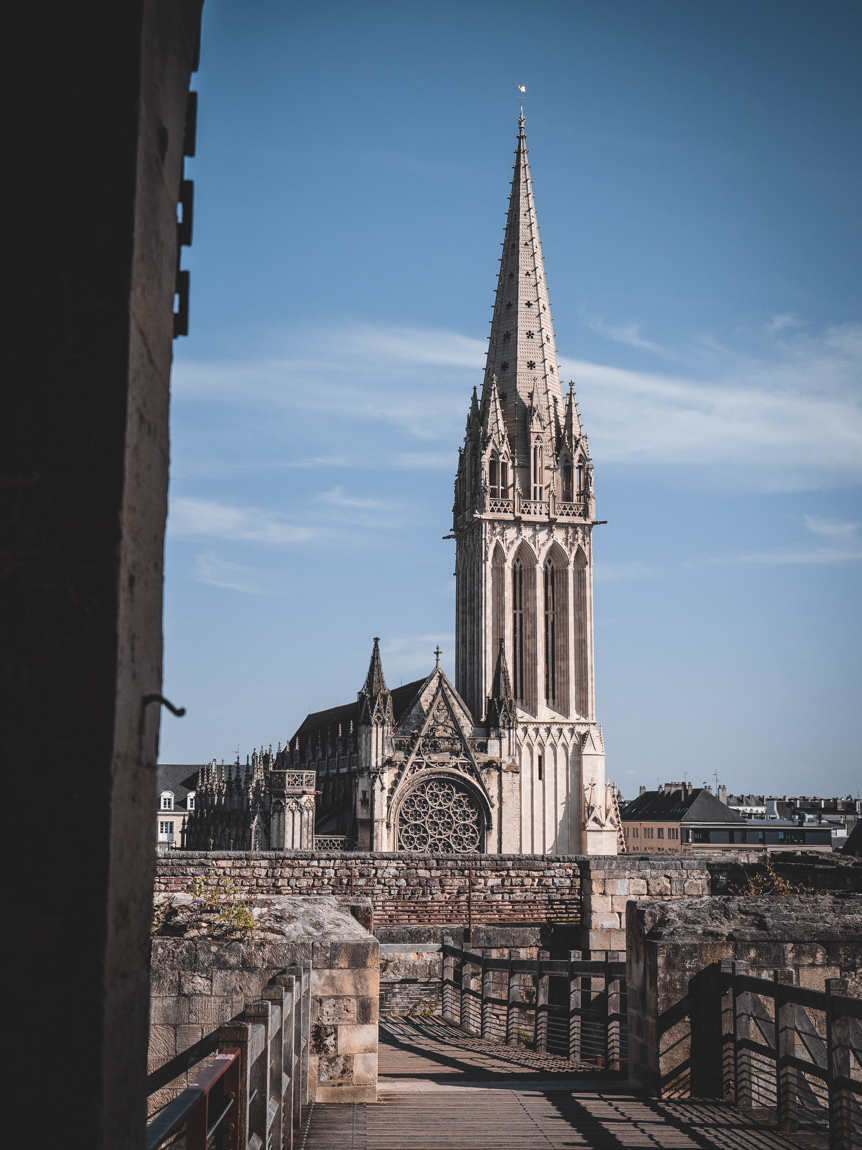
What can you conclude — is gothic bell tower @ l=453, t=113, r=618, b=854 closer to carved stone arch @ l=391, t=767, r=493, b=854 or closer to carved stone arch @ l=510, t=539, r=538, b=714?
carved stone arch @ l=510, t=539, r=538, b=714

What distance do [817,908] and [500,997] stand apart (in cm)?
472

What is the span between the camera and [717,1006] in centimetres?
746

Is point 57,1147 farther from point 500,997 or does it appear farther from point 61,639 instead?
point 500,997

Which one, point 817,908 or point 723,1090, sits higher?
point 817,908

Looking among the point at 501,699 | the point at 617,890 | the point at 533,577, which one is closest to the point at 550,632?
the point at 533,577

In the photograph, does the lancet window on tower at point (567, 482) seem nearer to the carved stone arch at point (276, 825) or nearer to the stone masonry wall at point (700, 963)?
the carved stone arch at point (276, 825)

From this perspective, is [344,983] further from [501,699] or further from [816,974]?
[501,699]

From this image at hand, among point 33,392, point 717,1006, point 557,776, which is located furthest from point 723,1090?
point 557,776

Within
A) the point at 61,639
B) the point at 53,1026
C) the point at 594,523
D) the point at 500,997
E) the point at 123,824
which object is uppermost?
the point at 594,523

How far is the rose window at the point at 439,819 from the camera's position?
2142 inches

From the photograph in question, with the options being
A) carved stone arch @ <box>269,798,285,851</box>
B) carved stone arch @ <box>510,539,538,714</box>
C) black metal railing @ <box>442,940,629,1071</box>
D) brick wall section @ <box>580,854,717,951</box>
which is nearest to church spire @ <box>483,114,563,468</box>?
carved stone arch @ <box>510,539,538,714</box>

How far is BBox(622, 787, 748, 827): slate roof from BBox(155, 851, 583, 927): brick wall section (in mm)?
81488

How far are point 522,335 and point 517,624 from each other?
15.6 metres

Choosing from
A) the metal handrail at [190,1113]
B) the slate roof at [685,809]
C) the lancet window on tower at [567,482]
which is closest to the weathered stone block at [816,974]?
the metal handrail at [190,1113]
